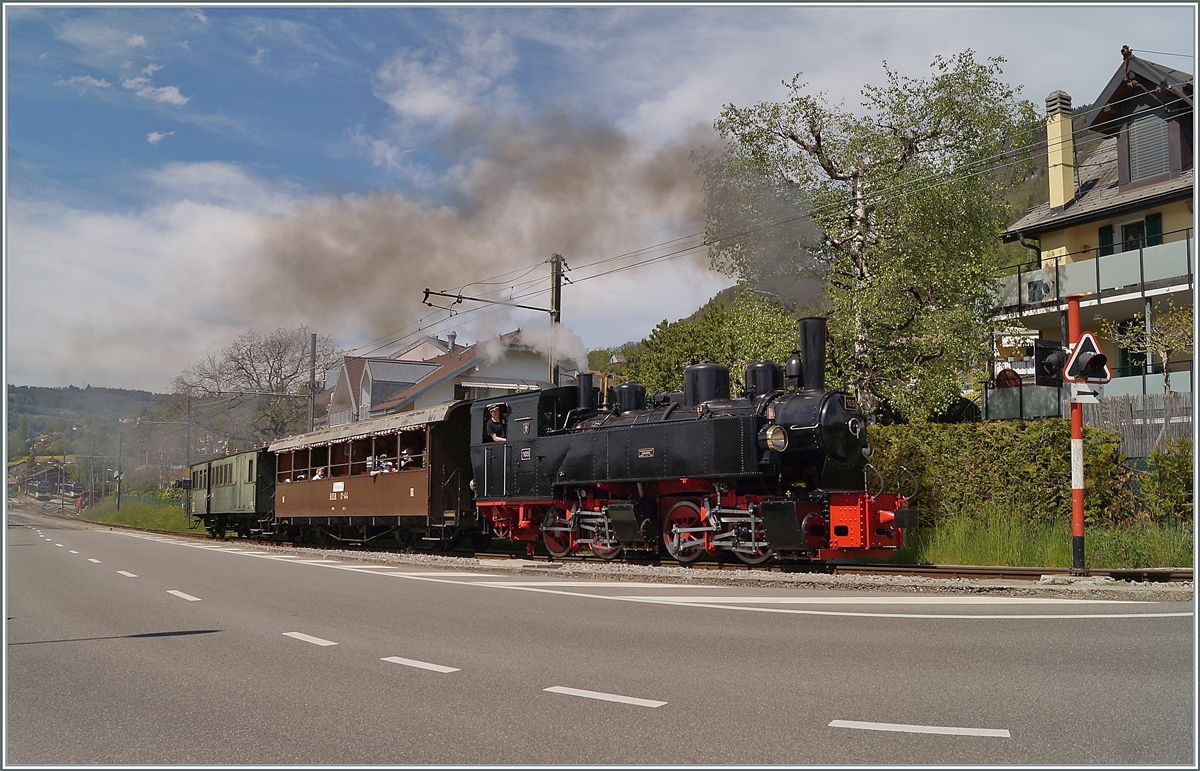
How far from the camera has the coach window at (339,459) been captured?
25125mm

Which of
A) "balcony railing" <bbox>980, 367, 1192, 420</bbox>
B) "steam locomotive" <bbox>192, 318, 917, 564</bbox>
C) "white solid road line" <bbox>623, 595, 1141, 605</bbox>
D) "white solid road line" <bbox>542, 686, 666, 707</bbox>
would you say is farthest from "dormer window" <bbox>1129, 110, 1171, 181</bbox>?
"white solid road line" <bbox>542, 686, 666, 707</bbox>

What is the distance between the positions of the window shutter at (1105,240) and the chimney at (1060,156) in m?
2.26

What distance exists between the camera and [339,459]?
2570 centimetres

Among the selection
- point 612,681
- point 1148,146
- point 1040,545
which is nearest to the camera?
point 612,681

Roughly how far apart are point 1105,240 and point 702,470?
19.0 metres

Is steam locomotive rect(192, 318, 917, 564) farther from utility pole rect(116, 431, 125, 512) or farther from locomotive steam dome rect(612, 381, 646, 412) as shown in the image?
utility pole rect(116, 431, 125, 512)

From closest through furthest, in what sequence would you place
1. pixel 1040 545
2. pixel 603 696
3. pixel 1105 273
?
1. pixel 603 696
2. pixel 1040 545
3. pixel 1105 273

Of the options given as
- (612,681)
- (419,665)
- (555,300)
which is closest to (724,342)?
(555,300)

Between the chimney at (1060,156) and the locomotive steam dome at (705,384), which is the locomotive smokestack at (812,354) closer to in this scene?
the locomotive steam dome at (705,384)

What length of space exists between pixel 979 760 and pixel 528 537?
15.0m

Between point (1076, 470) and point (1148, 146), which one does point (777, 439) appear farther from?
point (1148, 146)

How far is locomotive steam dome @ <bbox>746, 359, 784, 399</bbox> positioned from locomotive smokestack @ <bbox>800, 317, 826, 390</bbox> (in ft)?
2.11

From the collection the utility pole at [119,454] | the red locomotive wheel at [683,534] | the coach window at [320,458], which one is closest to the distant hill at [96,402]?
the utility pole at [119,454]

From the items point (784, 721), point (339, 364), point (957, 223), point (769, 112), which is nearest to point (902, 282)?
point (957, 223)
